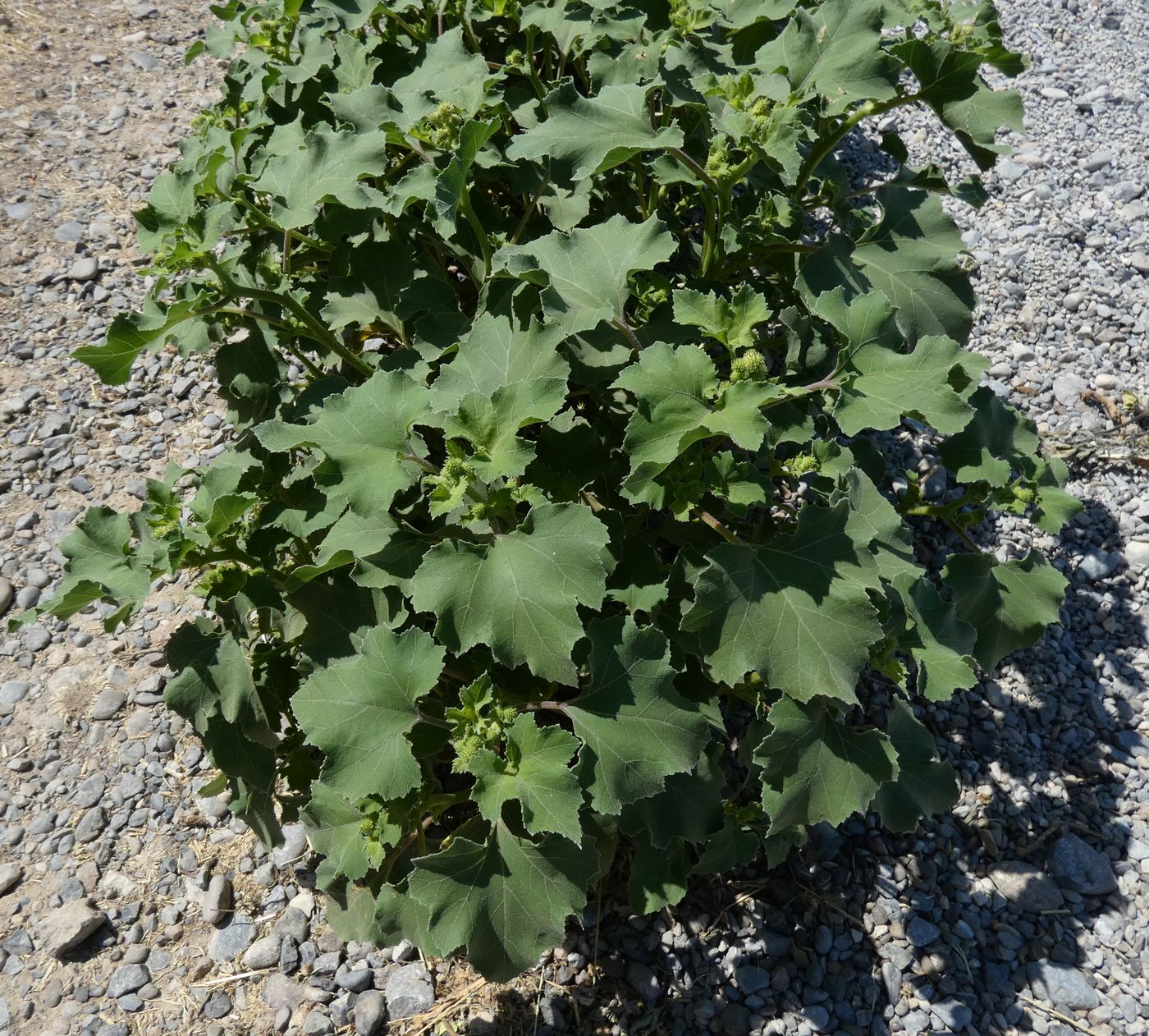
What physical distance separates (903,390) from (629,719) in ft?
3.44

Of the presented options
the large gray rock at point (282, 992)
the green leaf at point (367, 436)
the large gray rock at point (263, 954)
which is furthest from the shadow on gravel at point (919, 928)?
the green leaf at point (367, 436)

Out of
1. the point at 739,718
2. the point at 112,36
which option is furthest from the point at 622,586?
the point at 112,36

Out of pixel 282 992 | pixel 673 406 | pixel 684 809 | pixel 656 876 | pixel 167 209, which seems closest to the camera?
pixel 673 406

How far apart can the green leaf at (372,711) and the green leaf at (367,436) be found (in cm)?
35

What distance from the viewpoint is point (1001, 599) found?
2957 millimetres

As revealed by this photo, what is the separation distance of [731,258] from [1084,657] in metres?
1.94

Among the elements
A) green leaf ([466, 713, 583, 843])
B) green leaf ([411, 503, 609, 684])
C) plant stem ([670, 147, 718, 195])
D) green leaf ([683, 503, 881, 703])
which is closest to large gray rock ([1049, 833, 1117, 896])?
green leaf ([683, 503, 881, 703])

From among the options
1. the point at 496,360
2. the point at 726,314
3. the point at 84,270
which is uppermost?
the point at 726,314

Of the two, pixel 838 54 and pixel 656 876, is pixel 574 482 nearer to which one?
pixel 656 876

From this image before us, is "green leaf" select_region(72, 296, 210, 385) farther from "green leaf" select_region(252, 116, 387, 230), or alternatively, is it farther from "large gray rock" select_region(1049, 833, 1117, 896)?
"large gray rock" select_region(1049, 833, 1117, 896)

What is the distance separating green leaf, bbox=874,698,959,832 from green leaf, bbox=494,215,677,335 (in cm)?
137

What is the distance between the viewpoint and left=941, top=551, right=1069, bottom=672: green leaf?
9.69ft

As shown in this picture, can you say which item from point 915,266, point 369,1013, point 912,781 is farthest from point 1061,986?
point 915,266

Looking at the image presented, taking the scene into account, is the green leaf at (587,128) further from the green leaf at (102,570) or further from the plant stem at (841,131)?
the green leaf at (102,570)
